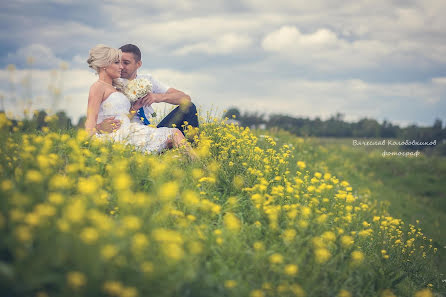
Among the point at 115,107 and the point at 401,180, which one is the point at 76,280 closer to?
the point at 115,107

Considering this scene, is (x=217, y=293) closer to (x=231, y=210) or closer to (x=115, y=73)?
(x=231, y=210)

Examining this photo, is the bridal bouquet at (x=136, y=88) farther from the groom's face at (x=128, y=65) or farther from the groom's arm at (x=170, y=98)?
the groom's face at (x=128, y=65)

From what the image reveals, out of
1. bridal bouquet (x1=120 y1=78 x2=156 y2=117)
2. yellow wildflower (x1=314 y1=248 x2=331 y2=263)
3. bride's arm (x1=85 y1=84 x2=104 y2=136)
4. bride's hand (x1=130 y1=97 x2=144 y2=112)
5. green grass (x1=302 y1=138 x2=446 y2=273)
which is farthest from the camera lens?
green grass (x1=302 y1=138 x2=446 y2=273)

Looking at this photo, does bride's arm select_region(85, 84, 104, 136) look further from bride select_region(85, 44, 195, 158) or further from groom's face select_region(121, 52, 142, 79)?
groom's face select_region(121, 52, 142, 79)

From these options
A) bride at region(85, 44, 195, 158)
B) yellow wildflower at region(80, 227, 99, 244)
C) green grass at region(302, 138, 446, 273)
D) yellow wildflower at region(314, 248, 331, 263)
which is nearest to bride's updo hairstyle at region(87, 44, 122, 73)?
bride at region(85, 44, 195, 158)

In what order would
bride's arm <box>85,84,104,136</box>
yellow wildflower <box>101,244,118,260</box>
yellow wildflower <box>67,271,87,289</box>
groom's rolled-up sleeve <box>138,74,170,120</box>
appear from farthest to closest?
groom's rolled-up sleeve <box>138,74,170,120</box> < bride's arm <box>85,84,104,136</box> < yellow wildflower <box>101,244,118,260</box> < yellow wildflower <box>67,271,87,289</box>

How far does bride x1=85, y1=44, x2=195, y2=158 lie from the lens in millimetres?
5691

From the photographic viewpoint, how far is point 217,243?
3.42 meters

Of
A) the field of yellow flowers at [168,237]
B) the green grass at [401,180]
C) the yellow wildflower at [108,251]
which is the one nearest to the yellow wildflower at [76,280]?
the field of yellow flowers at [168,237]

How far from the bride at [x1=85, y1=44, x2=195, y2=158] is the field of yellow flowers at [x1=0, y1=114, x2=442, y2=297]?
0.50m

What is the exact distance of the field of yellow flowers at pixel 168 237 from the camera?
2.26 m

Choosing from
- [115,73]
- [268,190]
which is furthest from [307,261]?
[115,73]

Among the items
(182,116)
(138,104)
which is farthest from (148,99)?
(182,116)

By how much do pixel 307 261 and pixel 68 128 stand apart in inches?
195
